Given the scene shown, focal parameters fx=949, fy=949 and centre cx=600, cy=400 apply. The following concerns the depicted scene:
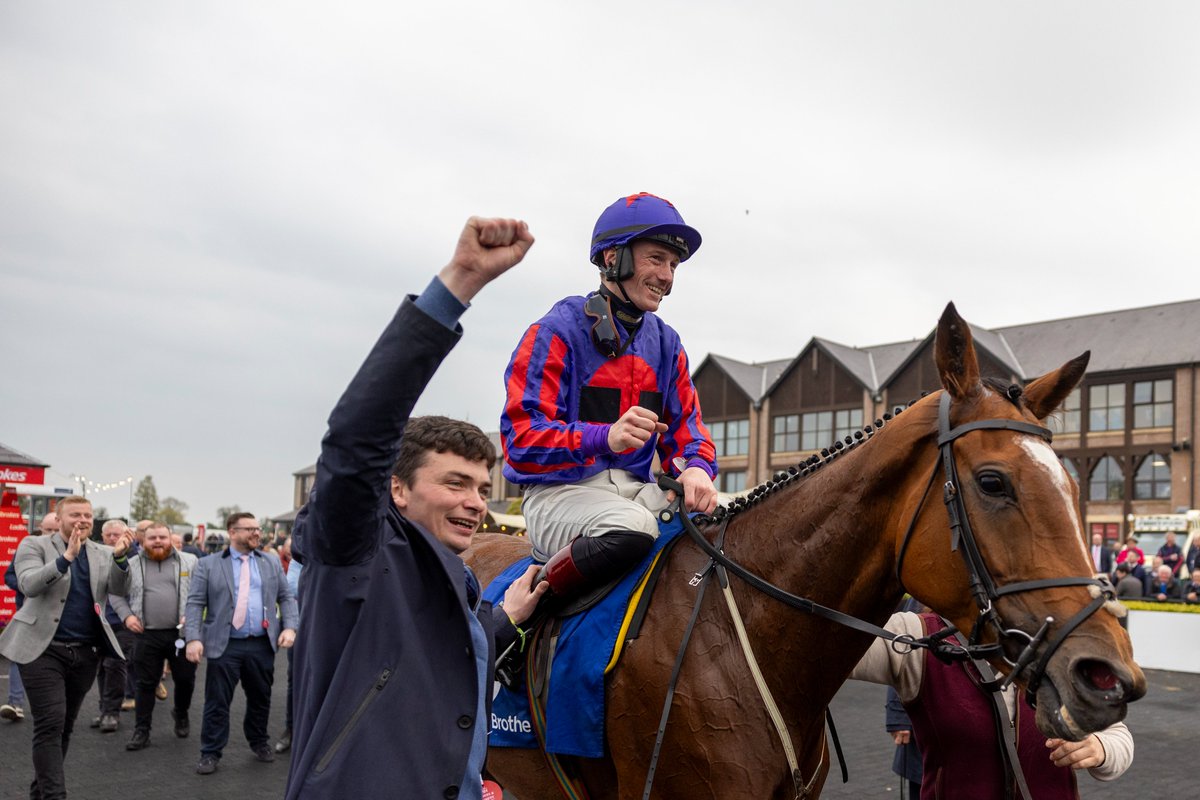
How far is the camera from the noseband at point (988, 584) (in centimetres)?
244

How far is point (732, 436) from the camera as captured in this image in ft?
165

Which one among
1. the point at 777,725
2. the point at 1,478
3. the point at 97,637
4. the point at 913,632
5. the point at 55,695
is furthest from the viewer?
the point at 1,478

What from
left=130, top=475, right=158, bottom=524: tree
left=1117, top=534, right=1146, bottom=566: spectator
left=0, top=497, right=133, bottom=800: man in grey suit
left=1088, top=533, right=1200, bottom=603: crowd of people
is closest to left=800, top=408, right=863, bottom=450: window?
left=1117, top=534, right=1146, bottom=566: spectator

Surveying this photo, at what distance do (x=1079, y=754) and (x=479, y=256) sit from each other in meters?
2.68

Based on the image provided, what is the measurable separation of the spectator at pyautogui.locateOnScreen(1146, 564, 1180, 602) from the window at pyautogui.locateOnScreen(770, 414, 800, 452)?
2691 cm

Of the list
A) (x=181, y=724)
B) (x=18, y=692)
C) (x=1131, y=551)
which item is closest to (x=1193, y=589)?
(x=1131, y=551)

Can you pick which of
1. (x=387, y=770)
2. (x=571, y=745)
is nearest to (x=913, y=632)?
(x=571, y=745)

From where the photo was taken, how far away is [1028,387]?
2900mm

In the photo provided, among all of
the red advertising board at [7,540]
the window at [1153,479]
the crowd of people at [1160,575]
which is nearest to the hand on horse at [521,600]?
the red advertising board at [7,540]

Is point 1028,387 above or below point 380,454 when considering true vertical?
above

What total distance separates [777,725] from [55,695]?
5.81m

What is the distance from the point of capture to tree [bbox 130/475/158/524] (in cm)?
9150

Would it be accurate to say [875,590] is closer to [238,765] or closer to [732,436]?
[238,765]

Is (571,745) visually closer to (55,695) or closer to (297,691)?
(297,691)
